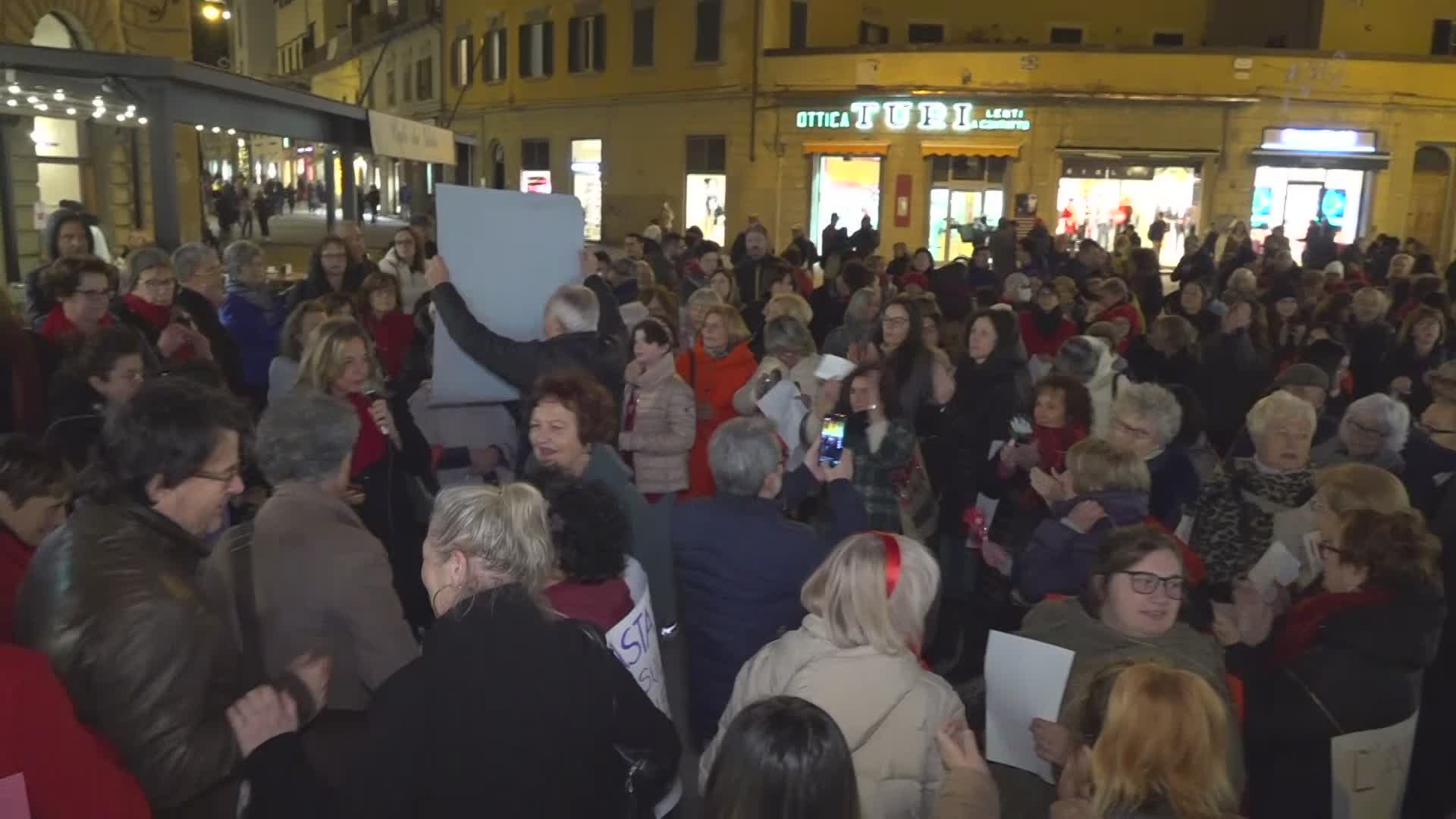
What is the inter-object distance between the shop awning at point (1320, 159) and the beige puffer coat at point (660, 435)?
67.1ft

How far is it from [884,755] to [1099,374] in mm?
3728

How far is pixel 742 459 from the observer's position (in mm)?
3283

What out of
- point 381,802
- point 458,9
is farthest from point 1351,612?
point 458,9

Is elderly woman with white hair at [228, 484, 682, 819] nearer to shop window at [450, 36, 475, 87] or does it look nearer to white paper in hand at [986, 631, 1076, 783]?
white paper in hand at [986, 631, 1076, 783]

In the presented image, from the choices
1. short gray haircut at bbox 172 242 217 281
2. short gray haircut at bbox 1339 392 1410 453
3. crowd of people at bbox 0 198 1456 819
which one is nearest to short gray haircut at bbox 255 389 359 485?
crowd of people at bbox 0 198 1456 819

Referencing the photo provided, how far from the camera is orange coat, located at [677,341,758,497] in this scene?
5.86 m

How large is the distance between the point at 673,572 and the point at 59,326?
3.60 metres

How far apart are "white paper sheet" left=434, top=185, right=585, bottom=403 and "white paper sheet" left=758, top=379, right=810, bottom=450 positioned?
1.22m

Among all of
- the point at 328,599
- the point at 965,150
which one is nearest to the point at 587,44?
the point at 965,150

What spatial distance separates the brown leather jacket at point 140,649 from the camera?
205cm

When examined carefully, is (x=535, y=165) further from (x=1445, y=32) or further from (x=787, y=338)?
(x=787, y=338)

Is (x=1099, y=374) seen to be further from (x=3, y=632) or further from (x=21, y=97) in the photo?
(x=21, y=97)

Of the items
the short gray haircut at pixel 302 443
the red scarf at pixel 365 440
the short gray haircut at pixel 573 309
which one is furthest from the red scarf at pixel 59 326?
the short gray haircut at pixel 302 443

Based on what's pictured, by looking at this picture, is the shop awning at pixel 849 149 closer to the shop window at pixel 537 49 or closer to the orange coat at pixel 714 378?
the shop window at pixel 537 49
